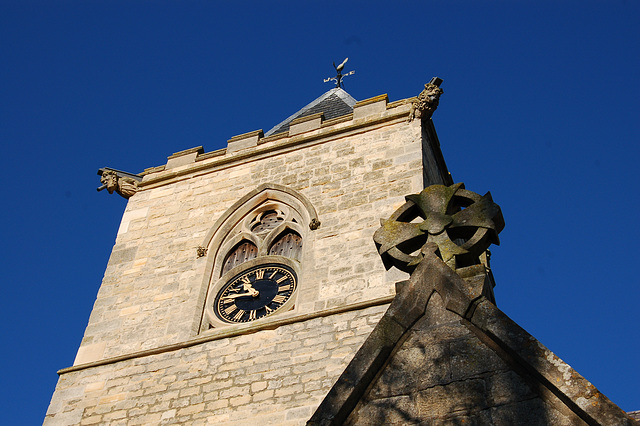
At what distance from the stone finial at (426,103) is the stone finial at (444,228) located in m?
7.80

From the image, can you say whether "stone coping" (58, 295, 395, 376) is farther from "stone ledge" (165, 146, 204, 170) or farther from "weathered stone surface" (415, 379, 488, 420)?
"weathered stone surface" (415, 379, 488, 420)

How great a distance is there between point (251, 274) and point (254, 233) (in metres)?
0.84

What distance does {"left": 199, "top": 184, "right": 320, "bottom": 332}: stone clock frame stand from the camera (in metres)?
11.7

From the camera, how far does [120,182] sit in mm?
14586

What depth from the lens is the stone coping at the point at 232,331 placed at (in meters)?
10.3

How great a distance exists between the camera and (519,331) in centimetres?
432

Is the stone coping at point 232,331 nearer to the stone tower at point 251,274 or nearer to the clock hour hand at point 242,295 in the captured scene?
the stone tower at point 251,274

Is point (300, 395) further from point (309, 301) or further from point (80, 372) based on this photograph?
point (80, 372)

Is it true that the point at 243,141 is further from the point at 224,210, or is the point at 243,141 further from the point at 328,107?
the point at 328,107

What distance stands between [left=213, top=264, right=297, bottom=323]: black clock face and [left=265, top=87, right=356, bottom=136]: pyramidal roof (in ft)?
14.3

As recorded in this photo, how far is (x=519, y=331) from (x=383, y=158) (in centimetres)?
854

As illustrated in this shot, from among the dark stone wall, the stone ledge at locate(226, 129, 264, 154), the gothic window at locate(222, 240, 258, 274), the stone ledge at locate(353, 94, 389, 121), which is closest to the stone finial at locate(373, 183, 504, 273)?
the dark stone wall

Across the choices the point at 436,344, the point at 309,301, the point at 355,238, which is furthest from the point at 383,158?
the point at 436,344

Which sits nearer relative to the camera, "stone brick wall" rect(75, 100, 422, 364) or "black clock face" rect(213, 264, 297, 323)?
"stone brick wall" rect(75, 100, 422, 364)
